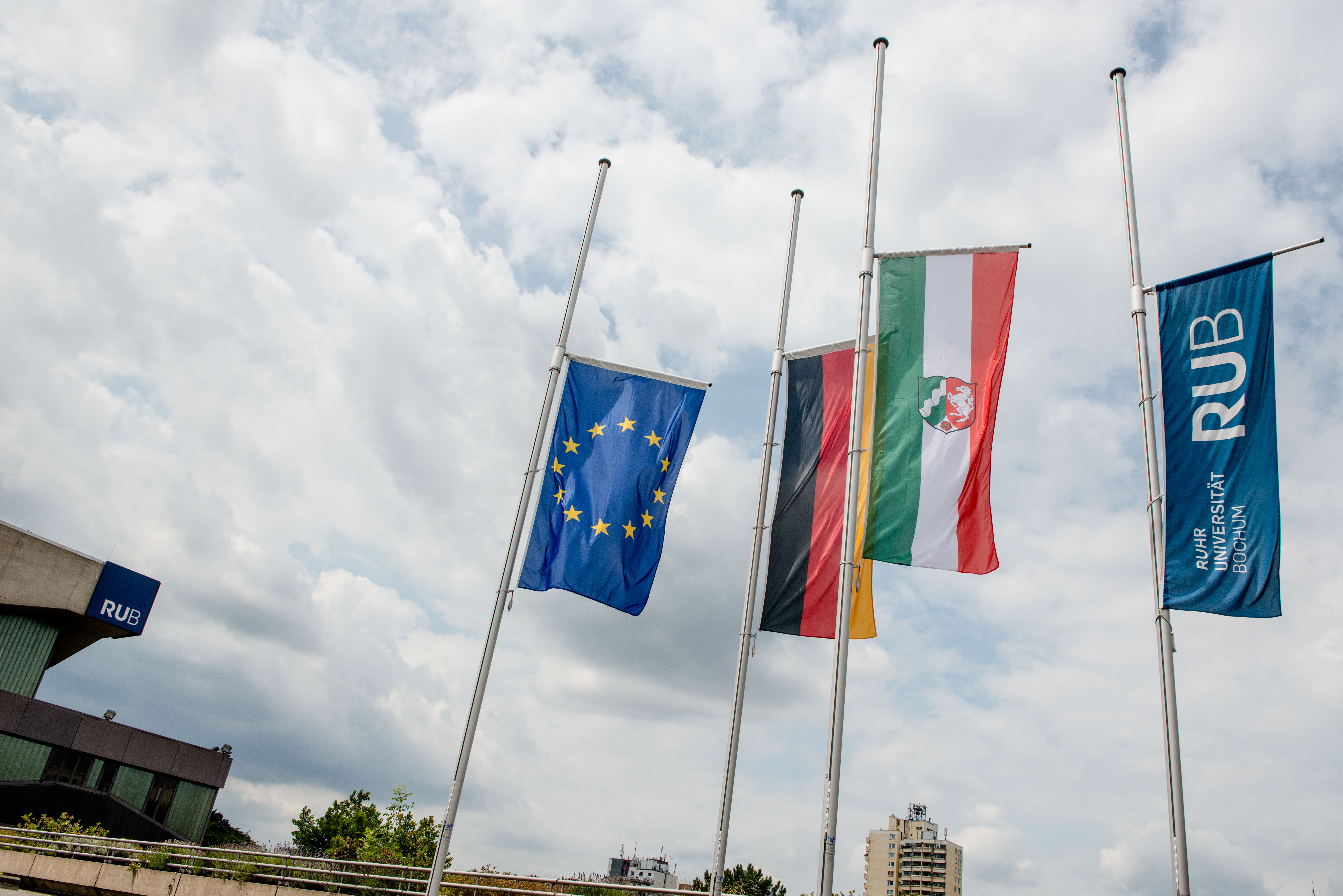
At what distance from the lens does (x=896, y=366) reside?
15.9 m

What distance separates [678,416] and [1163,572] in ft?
34.2

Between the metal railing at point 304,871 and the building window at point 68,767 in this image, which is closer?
the metal railing at point 304,871

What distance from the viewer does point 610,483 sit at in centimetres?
1961

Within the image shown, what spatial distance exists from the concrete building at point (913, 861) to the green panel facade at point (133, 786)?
14333 centimetres

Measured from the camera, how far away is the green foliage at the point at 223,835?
75.0m

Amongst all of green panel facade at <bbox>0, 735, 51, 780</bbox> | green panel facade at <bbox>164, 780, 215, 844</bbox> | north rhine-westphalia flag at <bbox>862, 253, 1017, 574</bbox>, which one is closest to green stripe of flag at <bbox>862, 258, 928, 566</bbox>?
north rhine-westphalia flag at <bbox>862, 253, 1017, 574</bbox>

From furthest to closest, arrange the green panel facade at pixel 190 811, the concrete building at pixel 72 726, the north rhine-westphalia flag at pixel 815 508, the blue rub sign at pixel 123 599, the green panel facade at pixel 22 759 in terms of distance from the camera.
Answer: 1. the green panel facade at pixel 190 811
2. the blue rub sign at pixel 123 599
3. the concrete building at pixel 72 726
4. the green panel facade at pixel 22 759
5. the north rhine-westphalia flag at pixel 815 508

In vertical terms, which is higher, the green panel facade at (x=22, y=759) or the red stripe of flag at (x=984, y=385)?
the red stripe of flag at (x=984, y=385)

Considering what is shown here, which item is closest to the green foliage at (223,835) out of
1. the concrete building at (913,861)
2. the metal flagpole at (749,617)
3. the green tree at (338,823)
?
the green tree at (338,823)

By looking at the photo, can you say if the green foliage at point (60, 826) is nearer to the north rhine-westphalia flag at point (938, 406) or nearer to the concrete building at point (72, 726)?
the concrete building at point (72, 726)

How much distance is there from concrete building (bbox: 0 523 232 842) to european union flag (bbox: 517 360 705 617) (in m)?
42.5

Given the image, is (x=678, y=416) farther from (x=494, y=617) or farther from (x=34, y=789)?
(x=34, y=789)

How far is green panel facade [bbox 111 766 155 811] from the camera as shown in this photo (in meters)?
51.4

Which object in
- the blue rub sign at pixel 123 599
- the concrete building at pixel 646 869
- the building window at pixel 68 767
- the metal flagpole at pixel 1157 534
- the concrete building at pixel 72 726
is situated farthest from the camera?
the concrete building at pixel 646 869
